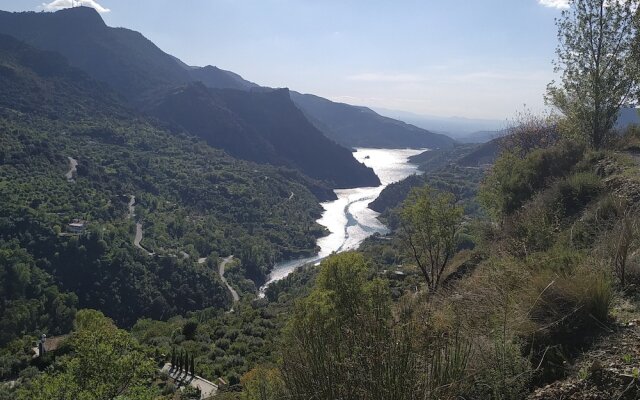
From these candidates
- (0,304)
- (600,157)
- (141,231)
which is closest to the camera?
(600,157)

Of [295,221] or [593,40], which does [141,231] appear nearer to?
[295,221]

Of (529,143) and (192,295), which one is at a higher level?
(529,143)

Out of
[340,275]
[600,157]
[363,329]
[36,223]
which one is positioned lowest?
[36,223]

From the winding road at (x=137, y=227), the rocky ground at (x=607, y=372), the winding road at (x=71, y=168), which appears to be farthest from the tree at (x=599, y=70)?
the winding road at (x=71, y=168)

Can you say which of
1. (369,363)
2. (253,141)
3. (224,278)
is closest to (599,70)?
(369,363)

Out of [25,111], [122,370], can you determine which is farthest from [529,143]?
[25,111]

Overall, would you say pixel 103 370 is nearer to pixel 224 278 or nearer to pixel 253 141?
pixel 224 278

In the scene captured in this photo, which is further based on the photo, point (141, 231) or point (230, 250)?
point (230, 250)

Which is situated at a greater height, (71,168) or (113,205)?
(71,168)

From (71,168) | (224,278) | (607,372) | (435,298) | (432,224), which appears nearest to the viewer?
(607,372)
